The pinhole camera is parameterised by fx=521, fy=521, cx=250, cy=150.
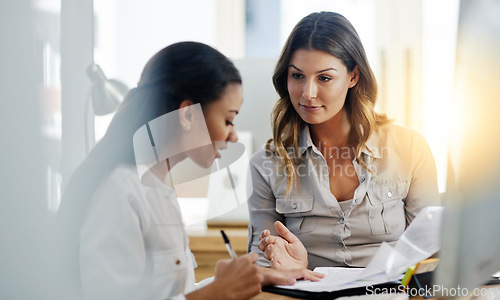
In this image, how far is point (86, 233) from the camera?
2.19 ft

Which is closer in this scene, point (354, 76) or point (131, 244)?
point (131, 244)

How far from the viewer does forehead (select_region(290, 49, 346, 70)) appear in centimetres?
115

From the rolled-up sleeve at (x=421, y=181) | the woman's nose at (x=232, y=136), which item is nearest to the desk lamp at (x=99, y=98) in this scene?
the woman's nose at (x=232, y=136)

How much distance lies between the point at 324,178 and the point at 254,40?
1687 millimetres

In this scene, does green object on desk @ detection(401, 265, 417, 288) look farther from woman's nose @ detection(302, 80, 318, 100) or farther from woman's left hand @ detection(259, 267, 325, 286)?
woman's nose @ detection(302, 80, 318, 100)

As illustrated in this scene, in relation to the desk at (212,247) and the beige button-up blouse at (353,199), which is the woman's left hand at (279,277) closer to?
the desk at (212,247)

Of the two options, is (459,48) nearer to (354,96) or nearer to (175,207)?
(175,207)

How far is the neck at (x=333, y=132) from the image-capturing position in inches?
52.5

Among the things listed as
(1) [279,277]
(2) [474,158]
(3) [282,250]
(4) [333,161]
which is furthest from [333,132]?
(2) [474,158]

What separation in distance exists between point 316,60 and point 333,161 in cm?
28

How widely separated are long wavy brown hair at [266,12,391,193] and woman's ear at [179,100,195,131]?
1.67 feet

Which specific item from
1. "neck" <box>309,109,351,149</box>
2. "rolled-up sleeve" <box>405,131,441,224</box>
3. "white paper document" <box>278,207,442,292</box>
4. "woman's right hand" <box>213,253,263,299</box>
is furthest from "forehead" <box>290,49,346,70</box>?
"woman's right hand" <box>213,253,263,299</box>

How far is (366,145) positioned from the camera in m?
1.29

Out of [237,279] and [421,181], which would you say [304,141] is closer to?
[421,181]
